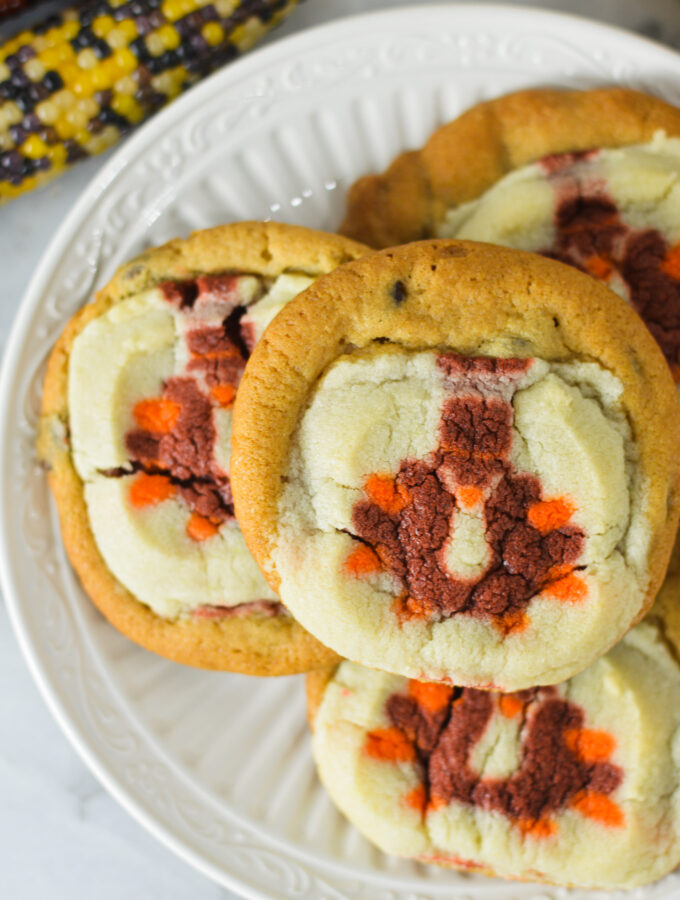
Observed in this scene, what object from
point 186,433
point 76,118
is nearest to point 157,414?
point 186,433

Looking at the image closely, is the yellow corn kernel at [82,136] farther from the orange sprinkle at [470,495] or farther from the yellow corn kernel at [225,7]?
the orange sprinkle at [470,495]

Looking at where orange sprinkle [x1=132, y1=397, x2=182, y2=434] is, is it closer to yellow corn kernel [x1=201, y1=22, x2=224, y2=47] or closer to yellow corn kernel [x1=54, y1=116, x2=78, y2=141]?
yellow corn kernel [x1=54, y1=116, x2=78, y2=141]

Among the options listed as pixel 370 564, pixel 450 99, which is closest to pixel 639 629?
pixel 370 564

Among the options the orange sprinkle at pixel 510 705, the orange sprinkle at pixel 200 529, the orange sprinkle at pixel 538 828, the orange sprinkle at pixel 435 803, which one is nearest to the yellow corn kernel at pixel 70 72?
the orange sprinkle at pixel 200 529

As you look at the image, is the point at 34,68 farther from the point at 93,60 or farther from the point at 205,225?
the point at 205,225

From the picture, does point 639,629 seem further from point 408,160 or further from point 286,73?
point 286,73

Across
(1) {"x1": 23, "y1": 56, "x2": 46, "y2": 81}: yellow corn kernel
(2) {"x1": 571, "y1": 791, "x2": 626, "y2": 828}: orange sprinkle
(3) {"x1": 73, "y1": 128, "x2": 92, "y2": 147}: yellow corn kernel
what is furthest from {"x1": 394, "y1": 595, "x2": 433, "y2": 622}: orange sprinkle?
(1) {"x1": 23, "y1": 56, "x2": 46, "y2": 81}: yellow corn kernel
